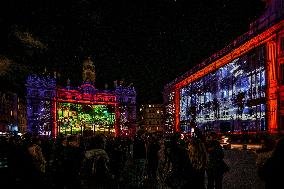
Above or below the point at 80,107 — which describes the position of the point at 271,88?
above

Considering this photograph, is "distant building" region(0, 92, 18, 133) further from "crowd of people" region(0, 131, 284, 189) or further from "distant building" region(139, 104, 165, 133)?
"crowd of people" region(0, 131, 284, 189)

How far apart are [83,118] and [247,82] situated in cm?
5829

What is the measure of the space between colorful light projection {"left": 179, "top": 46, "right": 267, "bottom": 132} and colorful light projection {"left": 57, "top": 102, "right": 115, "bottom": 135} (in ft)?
95.9

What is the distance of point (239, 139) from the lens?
47500 mm

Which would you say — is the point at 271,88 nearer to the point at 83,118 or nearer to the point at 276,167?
the point at 276,167

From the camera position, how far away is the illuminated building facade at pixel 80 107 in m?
97.5

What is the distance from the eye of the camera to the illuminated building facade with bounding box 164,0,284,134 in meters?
44.2

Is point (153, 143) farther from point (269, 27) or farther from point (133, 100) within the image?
point (133, 100)

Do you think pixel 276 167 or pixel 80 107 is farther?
pixel 80 107

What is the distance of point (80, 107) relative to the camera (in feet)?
348

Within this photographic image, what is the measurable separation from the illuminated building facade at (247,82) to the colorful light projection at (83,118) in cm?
3157

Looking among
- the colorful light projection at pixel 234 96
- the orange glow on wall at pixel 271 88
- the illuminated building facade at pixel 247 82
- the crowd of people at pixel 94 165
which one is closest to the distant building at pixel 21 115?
the colorful light projection at pixel 234 96

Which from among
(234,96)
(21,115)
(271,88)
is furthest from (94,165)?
(21,115)

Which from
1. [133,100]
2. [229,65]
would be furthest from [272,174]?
[133,100]
